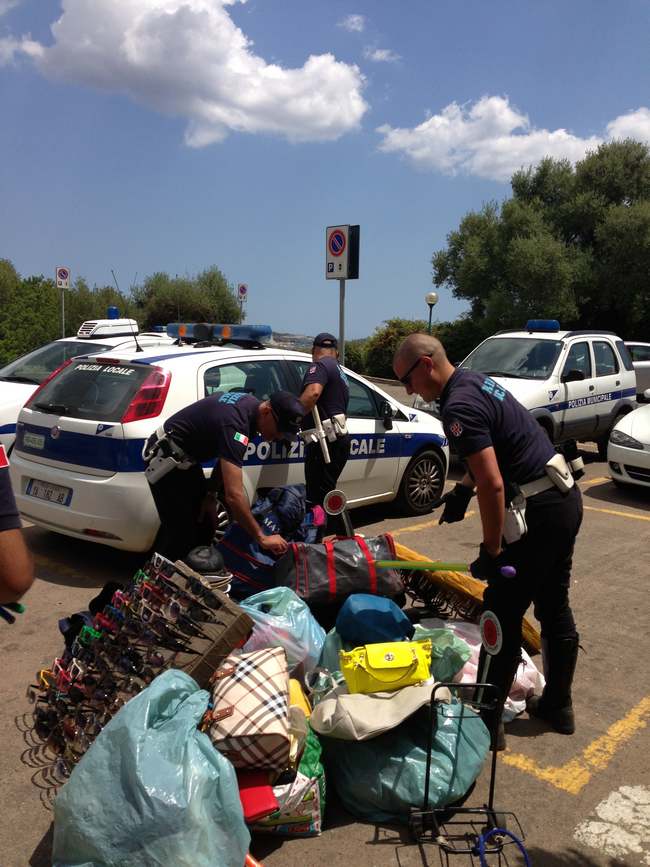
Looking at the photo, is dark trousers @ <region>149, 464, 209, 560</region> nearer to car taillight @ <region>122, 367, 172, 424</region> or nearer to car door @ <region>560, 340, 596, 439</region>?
car taillight @ <region>122, 367, 172, 424</region>

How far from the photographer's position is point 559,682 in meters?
3.67

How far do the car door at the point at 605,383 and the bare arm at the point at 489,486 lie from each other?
8.35 metres

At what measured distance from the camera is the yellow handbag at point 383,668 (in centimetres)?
318

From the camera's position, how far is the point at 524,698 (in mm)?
3842

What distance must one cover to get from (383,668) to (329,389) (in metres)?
3.32

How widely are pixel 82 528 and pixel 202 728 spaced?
281 centimetres

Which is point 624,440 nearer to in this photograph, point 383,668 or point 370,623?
point 370,623

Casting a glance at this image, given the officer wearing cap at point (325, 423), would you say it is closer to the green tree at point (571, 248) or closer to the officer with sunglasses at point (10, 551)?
the officer with sunglasses at point (10, 551)

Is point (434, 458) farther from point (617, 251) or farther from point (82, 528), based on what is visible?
point (617, 251)

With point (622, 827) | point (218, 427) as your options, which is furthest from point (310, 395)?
point (622, 827)

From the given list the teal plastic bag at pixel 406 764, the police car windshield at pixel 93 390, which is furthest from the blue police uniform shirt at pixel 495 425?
the police car windshield at pixel 93 390

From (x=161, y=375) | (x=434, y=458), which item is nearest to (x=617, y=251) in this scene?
(x=434, y=458)

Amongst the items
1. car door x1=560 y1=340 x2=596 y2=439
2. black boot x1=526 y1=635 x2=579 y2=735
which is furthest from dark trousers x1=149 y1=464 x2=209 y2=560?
car door x1=560 y1=340 x2=596 y2=439

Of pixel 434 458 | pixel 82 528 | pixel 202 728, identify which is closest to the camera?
pixel 202 728
